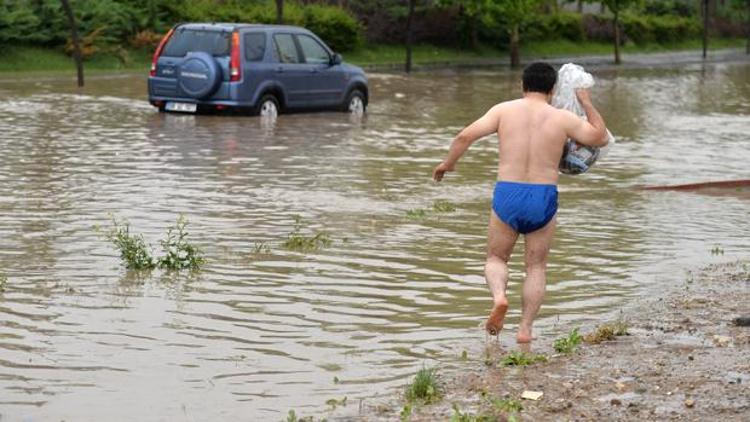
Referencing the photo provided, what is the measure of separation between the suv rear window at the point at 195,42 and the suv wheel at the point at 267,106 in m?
1.04

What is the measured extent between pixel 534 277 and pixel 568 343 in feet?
1.68

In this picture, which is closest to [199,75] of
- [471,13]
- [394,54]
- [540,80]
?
[540,80]

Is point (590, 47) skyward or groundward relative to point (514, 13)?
groundward

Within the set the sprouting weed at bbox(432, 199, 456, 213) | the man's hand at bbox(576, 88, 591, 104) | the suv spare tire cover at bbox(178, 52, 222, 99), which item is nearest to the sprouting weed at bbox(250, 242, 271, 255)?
the sprouting weed at bbox(432, 199, 456, 213)

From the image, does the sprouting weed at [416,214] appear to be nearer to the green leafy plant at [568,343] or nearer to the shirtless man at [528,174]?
the shirtless man at [528,174]

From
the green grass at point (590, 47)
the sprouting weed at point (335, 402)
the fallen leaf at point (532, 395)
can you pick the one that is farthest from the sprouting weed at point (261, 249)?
the green grass at point (590, 47)

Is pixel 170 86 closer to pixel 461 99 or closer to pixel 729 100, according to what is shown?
pixel 461 99

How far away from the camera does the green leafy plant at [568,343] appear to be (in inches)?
346

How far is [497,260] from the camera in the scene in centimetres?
927

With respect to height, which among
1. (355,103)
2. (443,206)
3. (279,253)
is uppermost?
(279,253)

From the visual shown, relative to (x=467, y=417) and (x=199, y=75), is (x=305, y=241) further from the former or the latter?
(x=199, y=75)

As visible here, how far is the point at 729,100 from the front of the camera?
1377 inches

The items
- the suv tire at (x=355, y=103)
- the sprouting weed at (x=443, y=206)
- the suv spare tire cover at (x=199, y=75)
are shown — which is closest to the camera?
the sprouting weed at (x=443, y=206)

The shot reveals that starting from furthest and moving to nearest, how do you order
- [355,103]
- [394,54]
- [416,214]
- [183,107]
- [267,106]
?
[394,54], [355,103], [267,106], [183,107], [416,214]
